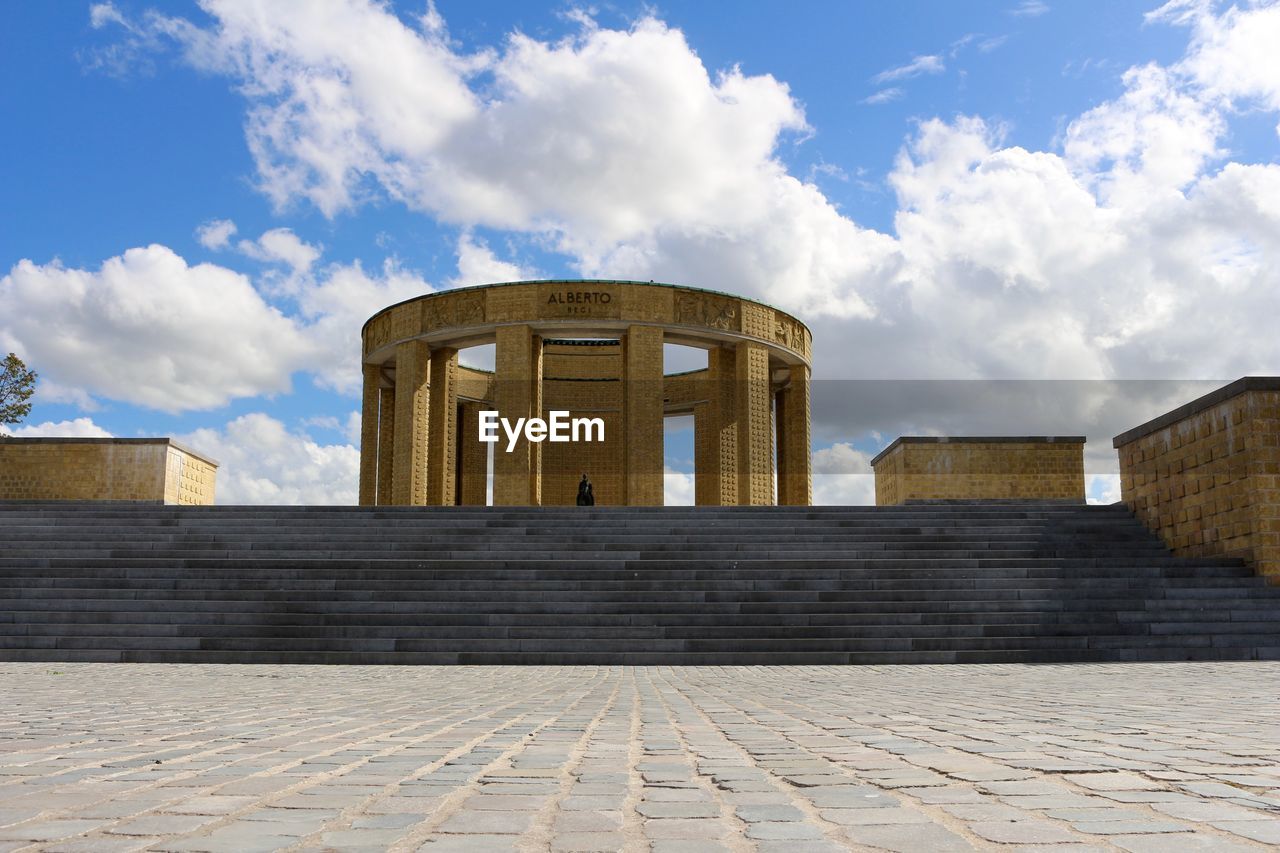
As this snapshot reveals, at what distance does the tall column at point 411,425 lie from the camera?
89.9 ft

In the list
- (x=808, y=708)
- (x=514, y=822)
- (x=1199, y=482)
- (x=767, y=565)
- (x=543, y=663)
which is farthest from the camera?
(x=1199, y=482)

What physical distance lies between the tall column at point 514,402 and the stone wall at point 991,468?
895 cm

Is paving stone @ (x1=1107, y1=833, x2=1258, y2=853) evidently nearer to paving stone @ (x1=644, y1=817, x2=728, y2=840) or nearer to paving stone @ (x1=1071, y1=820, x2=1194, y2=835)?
paving stone @ (x1=1071, y1=820, x2=1194, y2=835)

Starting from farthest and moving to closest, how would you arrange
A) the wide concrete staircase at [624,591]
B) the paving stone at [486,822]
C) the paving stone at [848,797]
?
the wide concrete staircase at [624,591]
the paving stone at [848,797]
the paving stone at [486,822]

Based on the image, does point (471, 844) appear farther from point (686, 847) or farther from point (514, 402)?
point (514, 402)

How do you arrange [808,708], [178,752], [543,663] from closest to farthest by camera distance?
[178,752] < [808,708] < [543,663]

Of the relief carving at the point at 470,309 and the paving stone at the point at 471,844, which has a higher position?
the relief carving at the point at 470,309

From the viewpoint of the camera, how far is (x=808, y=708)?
598 cm

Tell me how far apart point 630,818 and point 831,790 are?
0.69 m

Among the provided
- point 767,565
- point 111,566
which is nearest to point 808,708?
point 767,565

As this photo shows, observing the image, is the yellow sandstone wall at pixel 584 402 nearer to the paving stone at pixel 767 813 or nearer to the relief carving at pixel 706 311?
the relief carving at pixel 706 311

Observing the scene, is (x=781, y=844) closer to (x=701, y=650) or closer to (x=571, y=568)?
(x=701, y=650)

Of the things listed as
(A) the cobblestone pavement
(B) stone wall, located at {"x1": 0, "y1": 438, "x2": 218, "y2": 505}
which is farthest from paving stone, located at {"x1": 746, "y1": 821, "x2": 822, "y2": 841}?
(B) stone wall, located at {"x1": 0, "y1": 438, "x2": 218, "y2": 505}

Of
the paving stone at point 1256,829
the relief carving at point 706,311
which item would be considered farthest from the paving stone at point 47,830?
the relief carving at point 706,311
